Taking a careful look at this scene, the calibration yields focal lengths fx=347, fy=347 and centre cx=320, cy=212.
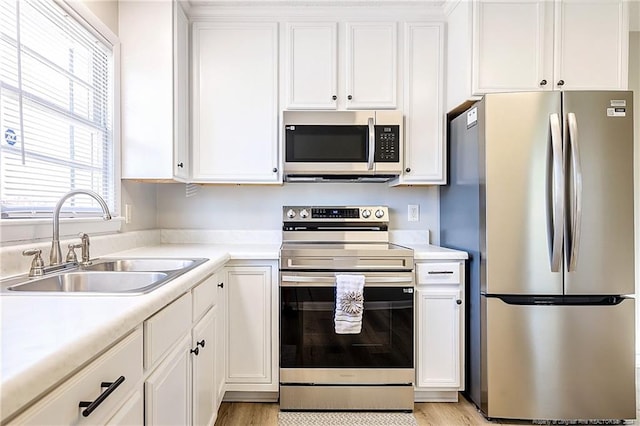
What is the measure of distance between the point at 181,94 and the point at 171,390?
170 centimetres

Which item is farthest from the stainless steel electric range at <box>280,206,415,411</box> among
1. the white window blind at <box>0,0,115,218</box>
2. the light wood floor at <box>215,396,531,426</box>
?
the white window blind at <box>0,0,115,218</box>

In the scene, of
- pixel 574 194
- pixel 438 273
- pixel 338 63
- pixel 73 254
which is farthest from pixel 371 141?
pixel 73 254

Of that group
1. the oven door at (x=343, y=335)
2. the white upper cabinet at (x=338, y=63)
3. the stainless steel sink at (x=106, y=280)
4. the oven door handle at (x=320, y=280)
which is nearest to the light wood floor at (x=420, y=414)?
the oven door at (x=343, y=335)

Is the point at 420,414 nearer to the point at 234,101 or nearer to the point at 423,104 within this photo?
the point at 423,104

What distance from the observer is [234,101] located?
2291mm

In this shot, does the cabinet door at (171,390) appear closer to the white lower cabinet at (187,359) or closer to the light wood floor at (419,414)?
the white lower cabinet at (187,359)

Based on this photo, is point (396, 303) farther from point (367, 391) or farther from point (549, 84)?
point (549, 84)

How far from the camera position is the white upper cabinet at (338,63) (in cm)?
228

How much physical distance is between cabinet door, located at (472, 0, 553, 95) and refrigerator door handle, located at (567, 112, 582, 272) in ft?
1.47

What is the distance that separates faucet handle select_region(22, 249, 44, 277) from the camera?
4.09 ft

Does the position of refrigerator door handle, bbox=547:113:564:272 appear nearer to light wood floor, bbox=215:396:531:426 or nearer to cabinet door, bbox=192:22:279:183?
light wood floor, bbox=215:396:531:426

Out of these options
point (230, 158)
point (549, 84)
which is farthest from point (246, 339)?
point (549, 84)

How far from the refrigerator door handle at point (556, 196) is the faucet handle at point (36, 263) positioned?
228cm

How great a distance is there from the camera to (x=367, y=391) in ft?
6.48
